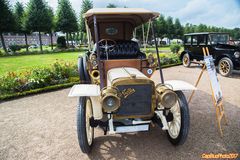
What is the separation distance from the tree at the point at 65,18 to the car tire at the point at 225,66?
28.2m

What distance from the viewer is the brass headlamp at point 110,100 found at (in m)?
2.75

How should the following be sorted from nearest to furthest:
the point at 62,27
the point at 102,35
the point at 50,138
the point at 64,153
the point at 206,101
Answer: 1. the point at 64,153
2. the point at 50,138
3. the point at 206,101
4. the point at 102,35
5. the point at 62,27

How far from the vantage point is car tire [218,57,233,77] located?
340 inches

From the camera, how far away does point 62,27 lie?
32.3 meters

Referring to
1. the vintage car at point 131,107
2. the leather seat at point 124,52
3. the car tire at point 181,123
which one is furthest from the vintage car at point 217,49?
the car tire at point 181,123

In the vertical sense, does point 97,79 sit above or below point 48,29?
below

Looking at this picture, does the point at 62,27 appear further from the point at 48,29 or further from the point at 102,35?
the point at 102,35

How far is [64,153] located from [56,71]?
5.44 meters

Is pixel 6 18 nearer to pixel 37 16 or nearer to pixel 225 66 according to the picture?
pixel 37 16

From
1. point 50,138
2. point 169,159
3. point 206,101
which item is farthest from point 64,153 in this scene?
point 206,101

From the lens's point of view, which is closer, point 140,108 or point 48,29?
point 140,108

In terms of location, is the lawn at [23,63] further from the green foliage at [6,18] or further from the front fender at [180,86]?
the green foliage at [6,18]

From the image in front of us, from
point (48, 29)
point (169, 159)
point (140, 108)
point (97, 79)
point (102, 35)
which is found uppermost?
point (48, 29)

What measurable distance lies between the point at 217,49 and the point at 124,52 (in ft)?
20.6
